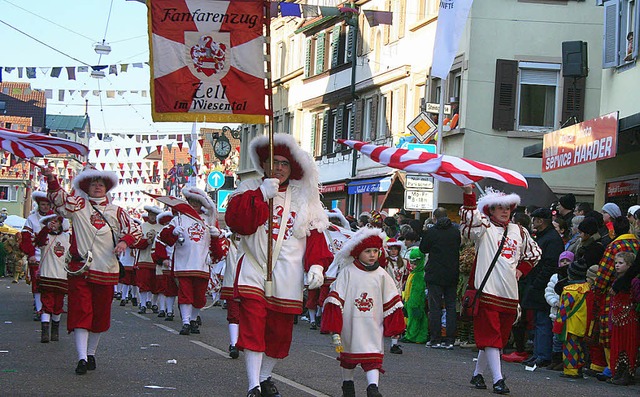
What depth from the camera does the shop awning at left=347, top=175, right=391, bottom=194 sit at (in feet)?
125

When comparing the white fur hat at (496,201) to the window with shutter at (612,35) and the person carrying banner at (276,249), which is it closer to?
the person carrying banner at (276,249)

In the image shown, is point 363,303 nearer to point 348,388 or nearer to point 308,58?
point 348,388

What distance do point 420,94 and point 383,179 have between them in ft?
12.0

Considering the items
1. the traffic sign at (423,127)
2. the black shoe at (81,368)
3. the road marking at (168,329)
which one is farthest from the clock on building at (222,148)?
the black shoe at (81,368)

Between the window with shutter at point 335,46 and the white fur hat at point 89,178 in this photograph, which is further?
the window with shutter at point 335,46

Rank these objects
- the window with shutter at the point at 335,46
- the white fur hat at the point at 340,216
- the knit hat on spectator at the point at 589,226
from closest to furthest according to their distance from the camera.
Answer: the knit hat on spectator at the point at 589,226 < the white fur hat at the point at 340,216 < the window with shutter at the point at 335,46

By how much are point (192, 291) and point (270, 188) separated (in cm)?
835

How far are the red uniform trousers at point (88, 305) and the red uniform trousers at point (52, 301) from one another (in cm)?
338

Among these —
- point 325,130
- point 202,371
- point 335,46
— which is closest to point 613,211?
point 202,371

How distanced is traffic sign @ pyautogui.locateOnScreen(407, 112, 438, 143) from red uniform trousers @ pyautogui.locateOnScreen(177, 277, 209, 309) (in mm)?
8746

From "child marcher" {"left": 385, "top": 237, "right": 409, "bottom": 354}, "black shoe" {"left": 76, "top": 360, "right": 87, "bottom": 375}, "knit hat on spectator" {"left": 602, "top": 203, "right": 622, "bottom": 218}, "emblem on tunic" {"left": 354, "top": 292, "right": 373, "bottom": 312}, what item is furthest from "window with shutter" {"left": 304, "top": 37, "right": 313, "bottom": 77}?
"emblem on tunic" {"left": 354, "top": 292, "right": 373, "bottom": 312}

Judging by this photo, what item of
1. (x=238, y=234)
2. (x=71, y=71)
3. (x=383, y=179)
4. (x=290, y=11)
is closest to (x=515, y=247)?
(x=238, y=234)

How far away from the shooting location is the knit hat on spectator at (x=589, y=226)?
14.3m

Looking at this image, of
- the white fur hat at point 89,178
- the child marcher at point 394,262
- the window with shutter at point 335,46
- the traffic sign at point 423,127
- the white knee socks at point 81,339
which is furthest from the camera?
the window with shutter at point 335,46
